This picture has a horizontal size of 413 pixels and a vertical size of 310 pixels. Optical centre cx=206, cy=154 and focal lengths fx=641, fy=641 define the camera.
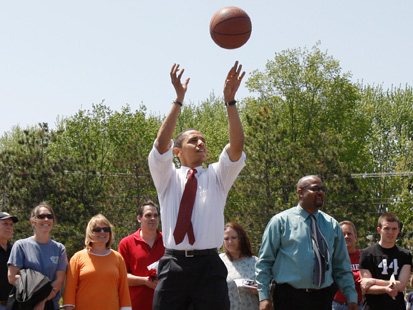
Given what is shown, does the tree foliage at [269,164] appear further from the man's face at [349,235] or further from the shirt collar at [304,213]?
the shirt collar at [304,213]

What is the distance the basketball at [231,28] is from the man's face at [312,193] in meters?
1.62

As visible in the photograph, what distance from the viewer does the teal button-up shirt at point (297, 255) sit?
6.26 metres

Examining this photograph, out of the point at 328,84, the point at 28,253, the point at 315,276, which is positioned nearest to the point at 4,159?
the point at 328,84

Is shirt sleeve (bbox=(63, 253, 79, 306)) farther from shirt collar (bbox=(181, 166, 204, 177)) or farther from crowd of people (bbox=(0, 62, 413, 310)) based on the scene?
shirt collar (bbox=(181, 166, 204, 177))

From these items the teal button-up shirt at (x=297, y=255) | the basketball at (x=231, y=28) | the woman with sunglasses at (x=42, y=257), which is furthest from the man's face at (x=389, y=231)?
the woman with sunglasses at (x=42, y=257)

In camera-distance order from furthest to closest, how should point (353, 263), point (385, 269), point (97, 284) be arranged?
point (353, 263)
point (385, 269)
point (97, 284)

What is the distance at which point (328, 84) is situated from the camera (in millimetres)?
41094

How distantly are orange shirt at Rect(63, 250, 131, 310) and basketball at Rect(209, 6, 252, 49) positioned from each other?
9.12ft

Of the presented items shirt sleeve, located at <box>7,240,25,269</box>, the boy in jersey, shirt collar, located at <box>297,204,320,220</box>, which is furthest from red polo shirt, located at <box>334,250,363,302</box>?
shirt sleeve, located at <box>7,240,25,269</box>

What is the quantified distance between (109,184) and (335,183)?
462 inches

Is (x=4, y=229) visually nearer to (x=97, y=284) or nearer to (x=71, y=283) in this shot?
(x=71, y=283)

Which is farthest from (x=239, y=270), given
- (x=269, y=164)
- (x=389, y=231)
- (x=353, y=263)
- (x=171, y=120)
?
(x=269, y=164)

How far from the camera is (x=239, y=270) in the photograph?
776 centimetres

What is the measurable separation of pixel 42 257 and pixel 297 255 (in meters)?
3.03
